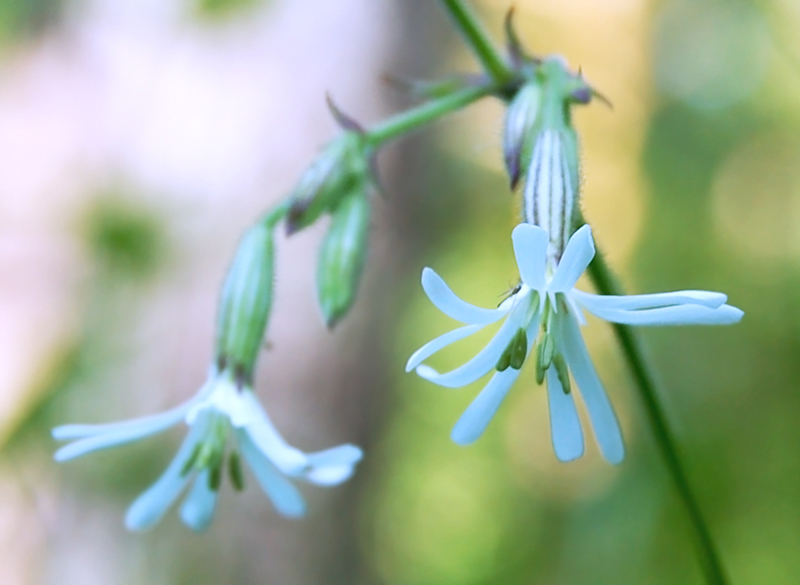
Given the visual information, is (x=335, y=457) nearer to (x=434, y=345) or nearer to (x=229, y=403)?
(x=229, y=403)

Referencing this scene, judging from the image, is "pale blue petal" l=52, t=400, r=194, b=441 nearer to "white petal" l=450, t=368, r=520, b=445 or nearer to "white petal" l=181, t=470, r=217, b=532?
"white petal" l=181, t=470, r=217, b=532

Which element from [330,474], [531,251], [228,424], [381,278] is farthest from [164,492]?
[381,278]

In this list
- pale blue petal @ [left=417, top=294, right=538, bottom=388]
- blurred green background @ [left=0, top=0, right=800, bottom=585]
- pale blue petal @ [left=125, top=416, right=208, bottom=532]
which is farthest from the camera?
blurred green background @ [left=0, top=0, right=800, bottom=585]

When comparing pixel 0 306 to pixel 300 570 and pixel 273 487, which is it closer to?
pixel 300 570

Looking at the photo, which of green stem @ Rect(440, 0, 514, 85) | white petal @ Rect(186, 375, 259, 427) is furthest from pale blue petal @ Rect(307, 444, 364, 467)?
green stem @ Rect(440, 0, 514, 85)

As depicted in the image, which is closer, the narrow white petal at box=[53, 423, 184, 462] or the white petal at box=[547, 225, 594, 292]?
the white petal at box=[547, 225, 594, 292]

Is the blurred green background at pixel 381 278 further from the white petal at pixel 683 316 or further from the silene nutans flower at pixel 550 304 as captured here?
the white petal at pixel 683 316

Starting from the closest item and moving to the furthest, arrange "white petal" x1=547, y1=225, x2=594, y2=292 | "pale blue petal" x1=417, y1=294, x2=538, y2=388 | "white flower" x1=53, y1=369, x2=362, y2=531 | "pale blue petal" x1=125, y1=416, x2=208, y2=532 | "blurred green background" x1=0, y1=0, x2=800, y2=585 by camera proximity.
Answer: "white petal" x1=547, y1=225, x2=594, y2=292 → "pale blue petal" x1=417, y1=294, x2=538, y2=388 → "white flower" x1=53, y1=369, x2=362, y2=531 → "pale blue petal" x1=125, y1=416, x2=208, y2=532 → "blurred green background" x1=0, y1=0, x2=800, y2=585
